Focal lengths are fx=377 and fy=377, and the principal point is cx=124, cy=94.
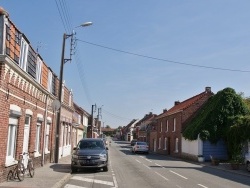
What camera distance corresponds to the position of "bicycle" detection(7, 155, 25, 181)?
13.8m

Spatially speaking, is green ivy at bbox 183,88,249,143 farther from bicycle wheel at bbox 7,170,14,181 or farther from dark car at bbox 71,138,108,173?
bicycle wheel at bbox 7,170,14,181

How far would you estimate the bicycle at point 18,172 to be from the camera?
13.8 meters

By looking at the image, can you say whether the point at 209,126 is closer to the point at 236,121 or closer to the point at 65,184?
the point at 236,121

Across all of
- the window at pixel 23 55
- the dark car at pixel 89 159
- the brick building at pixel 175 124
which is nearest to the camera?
the window at pixel 23 55

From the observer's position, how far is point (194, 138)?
121ft

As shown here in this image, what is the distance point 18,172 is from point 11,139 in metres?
1.68

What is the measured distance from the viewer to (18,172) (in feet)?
45.5

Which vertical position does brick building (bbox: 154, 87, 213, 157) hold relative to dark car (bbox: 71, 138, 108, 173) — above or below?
above

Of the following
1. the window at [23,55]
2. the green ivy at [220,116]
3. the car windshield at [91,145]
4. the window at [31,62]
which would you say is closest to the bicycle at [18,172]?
the window at [23,55]

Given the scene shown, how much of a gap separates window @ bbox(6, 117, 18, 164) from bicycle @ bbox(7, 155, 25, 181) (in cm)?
38

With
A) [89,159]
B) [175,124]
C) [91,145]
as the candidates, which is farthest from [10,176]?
[175,124]

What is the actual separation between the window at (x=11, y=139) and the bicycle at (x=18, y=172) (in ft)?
1.23

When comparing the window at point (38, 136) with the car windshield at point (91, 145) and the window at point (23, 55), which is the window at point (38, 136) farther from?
the window at point (23, 55)

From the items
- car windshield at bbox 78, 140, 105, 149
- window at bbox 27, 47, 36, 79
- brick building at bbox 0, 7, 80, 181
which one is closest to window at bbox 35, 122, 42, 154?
brick building at bbox 0, 7, 80, 181
